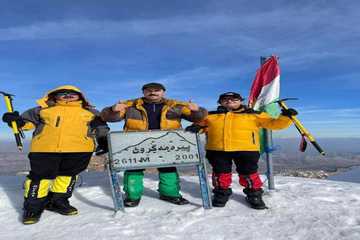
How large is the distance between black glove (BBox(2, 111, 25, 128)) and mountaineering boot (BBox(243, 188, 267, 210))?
11.1ft

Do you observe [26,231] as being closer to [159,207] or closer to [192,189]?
[159,207]

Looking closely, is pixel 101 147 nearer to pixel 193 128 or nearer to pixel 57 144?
pixel 57 144

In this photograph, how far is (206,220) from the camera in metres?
5.02

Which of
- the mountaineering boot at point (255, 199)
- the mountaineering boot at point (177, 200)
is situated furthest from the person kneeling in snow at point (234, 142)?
the mountaineering boot at point (177, 200)

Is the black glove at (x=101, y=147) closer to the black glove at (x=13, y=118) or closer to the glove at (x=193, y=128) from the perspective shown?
the black glove at (x=13, y=118)

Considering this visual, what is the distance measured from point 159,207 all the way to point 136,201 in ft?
1.27

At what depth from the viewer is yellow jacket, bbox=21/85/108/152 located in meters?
5.52

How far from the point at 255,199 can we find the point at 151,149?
5.36 feet

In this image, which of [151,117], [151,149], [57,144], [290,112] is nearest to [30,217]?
[57,144]

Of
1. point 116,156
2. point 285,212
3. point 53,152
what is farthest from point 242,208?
point 53,152

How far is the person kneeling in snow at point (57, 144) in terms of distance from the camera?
17.8 feet

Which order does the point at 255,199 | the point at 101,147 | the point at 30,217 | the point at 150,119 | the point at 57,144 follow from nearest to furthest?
1. the point at 30,217
2. the point at 57,144
3. the point at 255,199
4. the point at 150,119
5. the point at 101,147

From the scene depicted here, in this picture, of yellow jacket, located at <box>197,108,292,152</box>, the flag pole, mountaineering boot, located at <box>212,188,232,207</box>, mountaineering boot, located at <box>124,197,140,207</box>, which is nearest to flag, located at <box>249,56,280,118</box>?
the flag pole

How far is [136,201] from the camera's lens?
19.3 feet
